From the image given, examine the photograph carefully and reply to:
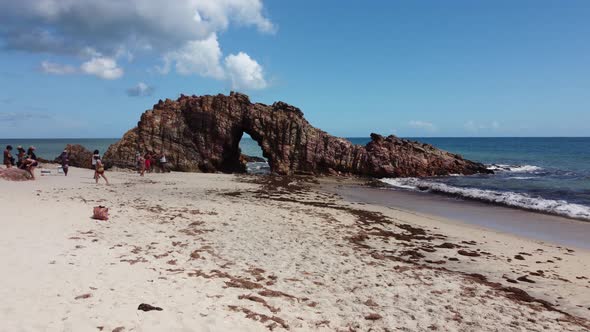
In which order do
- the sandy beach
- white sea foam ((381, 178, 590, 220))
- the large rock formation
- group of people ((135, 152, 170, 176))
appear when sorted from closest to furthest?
the sandy beach → white sea foam ((381, 178, 590, 220)) → group of people ((135, 152, 170, 176)) → the large rock formation

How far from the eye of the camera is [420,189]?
Result: 28.2m

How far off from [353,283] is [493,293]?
10.2ft

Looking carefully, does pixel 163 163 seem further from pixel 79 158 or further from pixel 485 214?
pixel 485 214

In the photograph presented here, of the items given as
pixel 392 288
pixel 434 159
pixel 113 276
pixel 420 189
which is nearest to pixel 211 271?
pixel 113 276

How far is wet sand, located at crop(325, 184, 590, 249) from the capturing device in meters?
14.7

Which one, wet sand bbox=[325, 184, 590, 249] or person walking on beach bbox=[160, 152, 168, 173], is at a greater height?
person walking on beach bbox=[160, 152, 168, 173]

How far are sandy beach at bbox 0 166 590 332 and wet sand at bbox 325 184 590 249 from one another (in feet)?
4.57

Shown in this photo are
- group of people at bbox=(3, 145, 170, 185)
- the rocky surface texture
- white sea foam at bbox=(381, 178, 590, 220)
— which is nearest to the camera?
white sea foam at bbox=(381, 178, 590, 220)

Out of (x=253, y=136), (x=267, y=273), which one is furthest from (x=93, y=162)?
(x=267, y=273)

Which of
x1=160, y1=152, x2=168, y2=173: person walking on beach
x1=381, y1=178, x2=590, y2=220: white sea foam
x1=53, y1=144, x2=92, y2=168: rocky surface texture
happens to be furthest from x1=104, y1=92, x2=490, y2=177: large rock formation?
x1=381, y1=178, x2=590, y2=220: white sea foam

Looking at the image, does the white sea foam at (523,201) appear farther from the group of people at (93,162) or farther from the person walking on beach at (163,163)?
the group of people at (93,162)

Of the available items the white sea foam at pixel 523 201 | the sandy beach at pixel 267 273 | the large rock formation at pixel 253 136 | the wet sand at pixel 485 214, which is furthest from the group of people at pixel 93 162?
the white sea foam at pixel 523 201

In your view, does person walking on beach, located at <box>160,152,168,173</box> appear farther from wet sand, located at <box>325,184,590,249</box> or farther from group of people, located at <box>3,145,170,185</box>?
wet sand, located at <box>325,184,590,249</box>

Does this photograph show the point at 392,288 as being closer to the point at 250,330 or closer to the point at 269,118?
the point at 250,330
